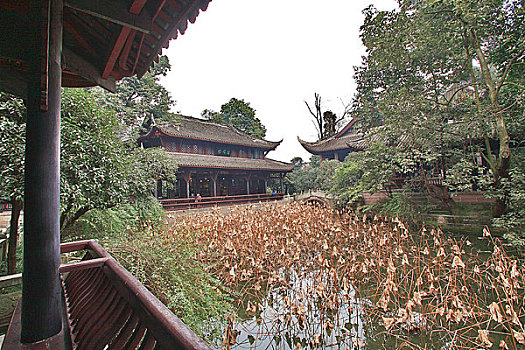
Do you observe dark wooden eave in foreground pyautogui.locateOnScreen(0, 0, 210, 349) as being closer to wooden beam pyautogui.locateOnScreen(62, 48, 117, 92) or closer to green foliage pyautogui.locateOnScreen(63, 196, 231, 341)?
wooden beam pyautogui.locateOnScreen(62, 48, 117, 92)

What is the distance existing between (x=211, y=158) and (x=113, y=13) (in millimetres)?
16539

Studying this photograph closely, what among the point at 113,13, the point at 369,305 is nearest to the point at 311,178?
the point at 369,305

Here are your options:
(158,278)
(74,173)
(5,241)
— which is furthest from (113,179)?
(5,241)

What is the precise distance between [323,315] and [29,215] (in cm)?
326

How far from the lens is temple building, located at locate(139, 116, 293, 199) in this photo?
1585 centimetres

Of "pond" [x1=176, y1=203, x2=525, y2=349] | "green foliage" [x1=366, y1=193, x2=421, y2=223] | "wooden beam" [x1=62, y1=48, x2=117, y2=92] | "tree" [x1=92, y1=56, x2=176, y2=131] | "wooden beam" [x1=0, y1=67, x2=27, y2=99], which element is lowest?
"pond" [x1=176, y1=203, x2=525, y2=349]

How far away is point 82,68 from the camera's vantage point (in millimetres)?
2457

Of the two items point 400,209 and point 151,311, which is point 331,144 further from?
point 151,311

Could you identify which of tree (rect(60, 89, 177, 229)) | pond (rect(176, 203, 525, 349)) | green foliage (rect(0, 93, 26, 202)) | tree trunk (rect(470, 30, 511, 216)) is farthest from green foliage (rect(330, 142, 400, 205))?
green foliage (rect(0, 93, 26, 202))

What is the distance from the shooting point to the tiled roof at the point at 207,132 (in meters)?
16.5

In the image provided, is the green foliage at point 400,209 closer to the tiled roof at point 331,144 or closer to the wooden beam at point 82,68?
the wooden beam at point 82,68

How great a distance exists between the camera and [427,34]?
7.49 m

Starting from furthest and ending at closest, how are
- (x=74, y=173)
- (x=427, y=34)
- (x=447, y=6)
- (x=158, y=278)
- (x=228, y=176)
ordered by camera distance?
(x=228, y=176)
(x=427, y=34)
(x=447, y=6)
(x=74, y=173)
(x=158, y=278)

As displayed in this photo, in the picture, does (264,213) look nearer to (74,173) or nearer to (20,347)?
(74,173)
